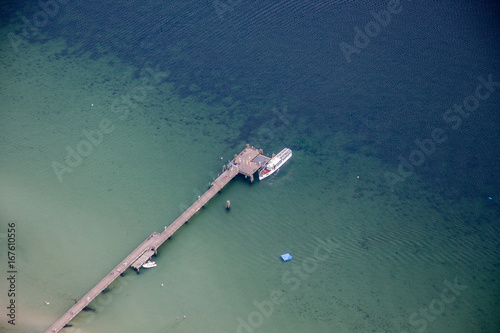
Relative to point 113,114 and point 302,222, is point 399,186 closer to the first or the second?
point 302,222

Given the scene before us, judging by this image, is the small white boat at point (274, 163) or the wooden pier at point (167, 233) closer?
the wooden pier at point (167, 233)

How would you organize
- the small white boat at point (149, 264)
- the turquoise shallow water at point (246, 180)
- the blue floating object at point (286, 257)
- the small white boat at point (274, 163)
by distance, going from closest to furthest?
the turquoise shallow water at point (246, 180)
the small white boat at point (149, 264)
the blue floating object at point (286, 257)
the small white boat at point (274, 163)

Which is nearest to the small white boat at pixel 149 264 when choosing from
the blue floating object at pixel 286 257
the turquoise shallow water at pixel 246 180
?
the turquoise shallow water at pixel 246 180

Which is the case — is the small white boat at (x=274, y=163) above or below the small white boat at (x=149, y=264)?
above

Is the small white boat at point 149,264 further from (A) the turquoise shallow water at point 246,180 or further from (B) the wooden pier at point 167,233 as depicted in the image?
(A) the turquoise shallow water at point 246,180

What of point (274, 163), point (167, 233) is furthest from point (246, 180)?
Answer: point (167, 233)

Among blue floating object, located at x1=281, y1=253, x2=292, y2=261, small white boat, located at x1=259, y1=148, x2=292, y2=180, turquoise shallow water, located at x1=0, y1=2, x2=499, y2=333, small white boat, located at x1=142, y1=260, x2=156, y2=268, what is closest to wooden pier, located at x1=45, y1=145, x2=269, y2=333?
small white boat, located at x1=142, y1=260, x2=156, y2=268

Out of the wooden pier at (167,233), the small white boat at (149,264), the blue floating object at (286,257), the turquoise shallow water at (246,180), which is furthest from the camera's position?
the blue floating object at (286,257)
